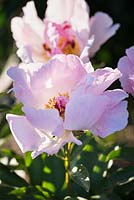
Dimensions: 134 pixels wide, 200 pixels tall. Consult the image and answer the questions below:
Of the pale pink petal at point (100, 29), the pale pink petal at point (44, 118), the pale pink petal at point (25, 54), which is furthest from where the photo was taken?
the pale pink petal at point (100, 29)

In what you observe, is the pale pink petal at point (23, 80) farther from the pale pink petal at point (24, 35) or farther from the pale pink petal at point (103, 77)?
the pale pink petal at point (24, 35)

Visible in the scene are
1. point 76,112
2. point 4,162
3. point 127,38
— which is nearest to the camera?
point 76,112

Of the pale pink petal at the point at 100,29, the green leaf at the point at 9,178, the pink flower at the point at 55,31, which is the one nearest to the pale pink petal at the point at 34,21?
the pink flower at the point at 55,31

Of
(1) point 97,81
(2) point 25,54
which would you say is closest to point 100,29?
(2) point 25,54

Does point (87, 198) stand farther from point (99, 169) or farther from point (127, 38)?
point (127, 38)

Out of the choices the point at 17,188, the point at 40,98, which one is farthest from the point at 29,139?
the point at 17,188

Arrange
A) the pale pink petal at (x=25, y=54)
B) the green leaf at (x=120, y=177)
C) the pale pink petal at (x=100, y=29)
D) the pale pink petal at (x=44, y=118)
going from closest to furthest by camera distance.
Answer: the pale pink petal at (x=44, y=118) < the green leaf at (x=120, y=177) < the pale pink petal at (x=25, y=54) < the pale pink petal at (x=100, y=29)

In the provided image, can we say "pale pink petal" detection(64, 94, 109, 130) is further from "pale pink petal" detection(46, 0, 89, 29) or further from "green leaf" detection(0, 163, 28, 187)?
"pale pink petal" detection(46, 0, 89, 29)
